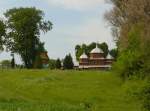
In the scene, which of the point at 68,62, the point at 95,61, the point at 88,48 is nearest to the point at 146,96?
the point at 68,62

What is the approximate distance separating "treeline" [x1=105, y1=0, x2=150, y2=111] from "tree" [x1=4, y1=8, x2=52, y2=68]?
1217 inches

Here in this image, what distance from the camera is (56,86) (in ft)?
193

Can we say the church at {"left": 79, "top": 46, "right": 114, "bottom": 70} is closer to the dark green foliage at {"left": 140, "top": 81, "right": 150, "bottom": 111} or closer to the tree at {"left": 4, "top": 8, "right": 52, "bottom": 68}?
the tree at {"left": 4, "top": 8, "right": 52, "bottom": 68}

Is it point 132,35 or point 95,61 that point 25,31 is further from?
point 132,35

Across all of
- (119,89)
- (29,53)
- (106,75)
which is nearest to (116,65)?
(106,75)

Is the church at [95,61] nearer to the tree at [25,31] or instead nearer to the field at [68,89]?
the tree at [25,31]

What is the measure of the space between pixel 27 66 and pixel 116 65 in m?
38.9

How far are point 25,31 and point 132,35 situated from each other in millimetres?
40568

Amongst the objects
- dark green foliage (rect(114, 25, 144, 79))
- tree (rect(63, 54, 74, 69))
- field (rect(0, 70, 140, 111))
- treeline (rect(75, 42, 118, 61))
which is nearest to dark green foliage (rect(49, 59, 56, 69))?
tree (rect(63, 54, 74, 69))

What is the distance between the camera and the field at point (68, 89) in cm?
4555

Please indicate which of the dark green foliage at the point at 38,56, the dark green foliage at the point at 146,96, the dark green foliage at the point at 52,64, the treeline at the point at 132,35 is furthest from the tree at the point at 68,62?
the dark green foliage at the point at 146,96

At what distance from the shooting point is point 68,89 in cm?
5697

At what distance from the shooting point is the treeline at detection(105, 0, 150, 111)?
60938 mm

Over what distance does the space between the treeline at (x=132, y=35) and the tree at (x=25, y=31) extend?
3092 centimetres
